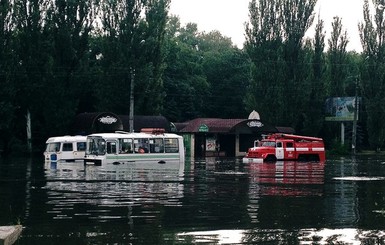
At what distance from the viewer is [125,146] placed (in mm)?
44469

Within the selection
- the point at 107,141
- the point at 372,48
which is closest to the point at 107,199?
the point at 107,141

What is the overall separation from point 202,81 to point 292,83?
17899mm

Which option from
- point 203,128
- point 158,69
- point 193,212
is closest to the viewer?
point 193,212

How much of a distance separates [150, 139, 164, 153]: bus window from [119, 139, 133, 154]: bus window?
1657 millimetres

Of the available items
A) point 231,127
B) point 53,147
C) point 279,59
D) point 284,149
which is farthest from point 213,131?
point 53,147

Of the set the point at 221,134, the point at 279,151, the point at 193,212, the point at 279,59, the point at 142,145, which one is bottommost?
the point at 193,212

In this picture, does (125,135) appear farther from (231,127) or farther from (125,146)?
(231,127)

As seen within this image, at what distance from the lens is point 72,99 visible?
58.7 meters

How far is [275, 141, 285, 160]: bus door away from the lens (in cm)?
5075

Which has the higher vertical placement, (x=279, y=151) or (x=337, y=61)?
(x=337, y=61)

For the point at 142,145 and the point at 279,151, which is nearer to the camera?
the point at 142,145

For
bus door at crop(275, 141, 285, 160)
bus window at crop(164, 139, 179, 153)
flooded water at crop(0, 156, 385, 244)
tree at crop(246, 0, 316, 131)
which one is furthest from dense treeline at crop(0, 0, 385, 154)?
flooded water at crop(0, 156, 385, 244)

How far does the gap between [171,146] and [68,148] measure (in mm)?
8030

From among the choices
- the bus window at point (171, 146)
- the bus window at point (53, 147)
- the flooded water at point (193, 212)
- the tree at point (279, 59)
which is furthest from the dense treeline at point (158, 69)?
the flooded water at point (193, 212)
